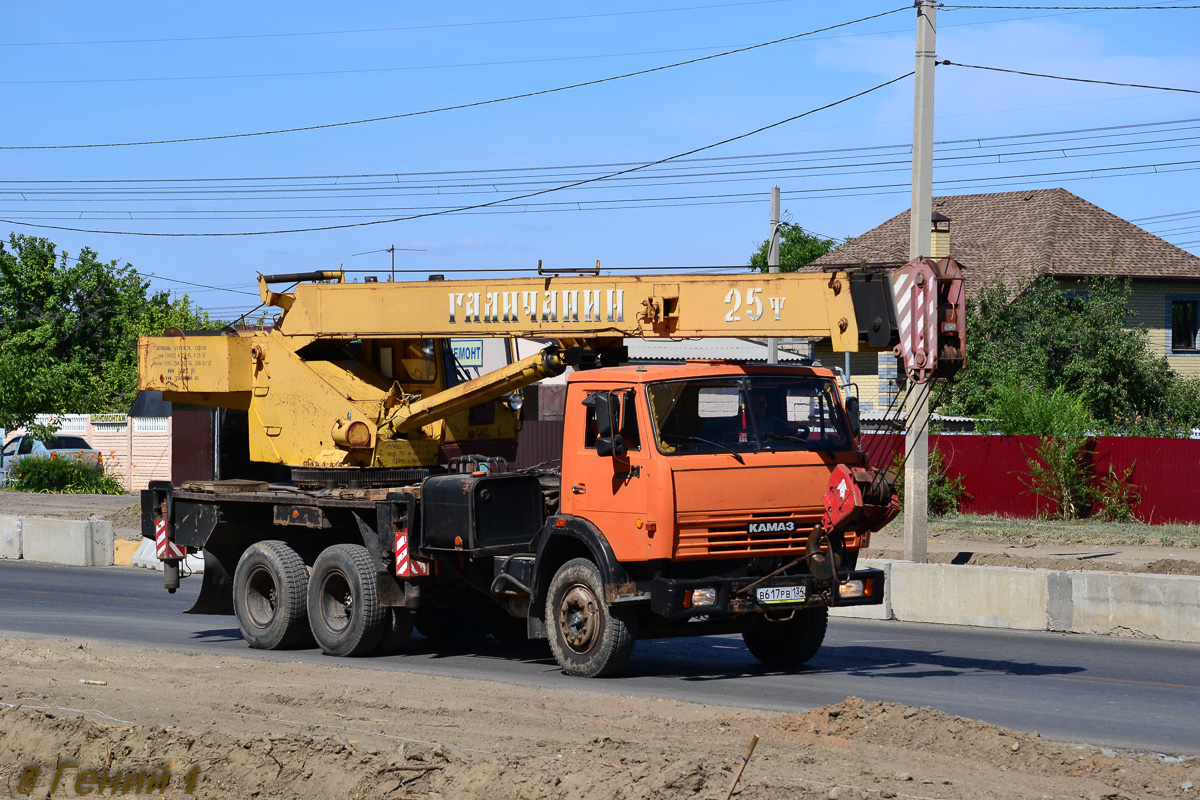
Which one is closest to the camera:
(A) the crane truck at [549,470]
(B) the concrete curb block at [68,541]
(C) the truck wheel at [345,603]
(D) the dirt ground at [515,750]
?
(D) the dirt ground at [515,750]

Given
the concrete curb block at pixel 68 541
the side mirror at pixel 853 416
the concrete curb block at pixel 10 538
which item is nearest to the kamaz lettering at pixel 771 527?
the side mirror at pixel 853 416

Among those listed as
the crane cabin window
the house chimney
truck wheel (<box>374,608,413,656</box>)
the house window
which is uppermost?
the house chimney

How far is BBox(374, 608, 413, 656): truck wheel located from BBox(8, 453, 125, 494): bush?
1120 inches

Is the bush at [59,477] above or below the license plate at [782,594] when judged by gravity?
below

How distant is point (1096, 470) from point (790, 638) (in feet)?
55.6

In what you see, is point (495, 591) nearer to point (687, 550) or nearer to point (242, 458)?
point (687, 550)

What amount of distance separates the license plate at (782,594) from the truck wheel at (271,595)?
200 inches

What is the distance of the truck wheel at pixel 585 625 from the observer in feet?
36.6

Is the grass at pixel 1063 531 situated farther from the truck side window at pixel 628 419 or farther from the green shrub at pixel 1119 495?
the truck side window at pixel 628 419

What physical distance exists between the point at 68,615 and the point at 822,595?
1019 cm

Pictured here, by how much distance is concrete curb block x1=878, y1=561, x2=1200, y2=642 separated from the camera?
48.1 feet

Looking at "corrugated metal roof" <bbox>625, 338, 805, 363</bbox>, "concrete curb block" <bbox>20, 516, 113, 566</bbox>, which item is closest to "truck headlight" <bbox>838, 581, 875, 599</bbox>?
"concrete curb block" <bbox>20, 516, 113, 566</bbox>

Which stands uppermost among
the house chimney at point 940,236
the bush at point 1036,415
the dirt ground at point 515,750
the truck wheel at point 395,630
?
the house chimney at point 940,236

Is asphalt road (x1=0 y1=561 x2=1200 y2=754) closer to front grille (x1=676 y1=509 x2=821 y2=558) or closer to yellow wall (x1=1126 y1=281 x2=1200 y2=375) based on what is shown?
front grille (x1=676 y1=509 x2=821 y2=558)
